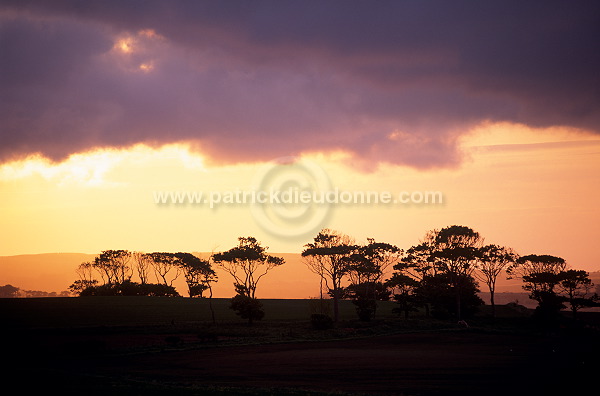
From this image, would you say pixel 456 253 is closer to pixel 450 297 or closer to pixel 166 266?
pixel 450 297

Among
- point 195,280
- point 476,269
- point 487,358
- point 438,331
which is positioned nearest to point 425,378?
point 487,358

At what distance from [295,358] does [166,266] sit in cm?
12589

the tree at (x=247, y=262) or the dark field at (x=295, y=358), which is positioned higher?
the tree at (x=247, y=262)

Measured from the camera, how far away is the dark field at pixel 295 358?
109ft

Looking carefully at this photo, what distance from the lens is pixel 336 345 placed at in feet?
218

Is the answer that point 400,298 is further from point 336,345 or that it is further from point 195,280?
point 195,280

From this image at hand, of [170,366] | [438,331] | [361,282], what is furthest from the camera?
[361,282]

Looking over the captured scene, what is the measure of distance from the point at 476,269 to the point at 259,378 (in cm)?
8991

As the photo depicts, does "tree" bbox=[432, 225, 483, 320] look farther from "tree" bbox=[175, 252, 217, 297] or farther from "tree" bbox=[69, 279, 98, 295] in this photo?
"tree" bbox=[69, 279, 98, 295]

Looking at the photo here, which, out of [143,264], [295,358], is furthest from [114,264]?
[295,358]

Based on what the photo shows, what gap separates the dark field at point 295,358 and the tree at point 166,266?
59872 millimetres

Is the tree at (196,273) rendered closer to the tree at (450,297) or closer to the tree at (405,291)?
the tree at (405,291)

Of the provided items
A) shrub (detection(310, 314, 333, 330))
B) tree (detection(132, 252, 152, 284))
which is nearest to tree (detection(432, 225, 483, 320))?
shrub (detection(310, 314, 333, 330))

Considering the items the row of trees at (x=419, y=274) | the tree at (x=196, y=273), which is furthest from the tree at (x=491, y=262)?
the tree at (x=196, y=273)
